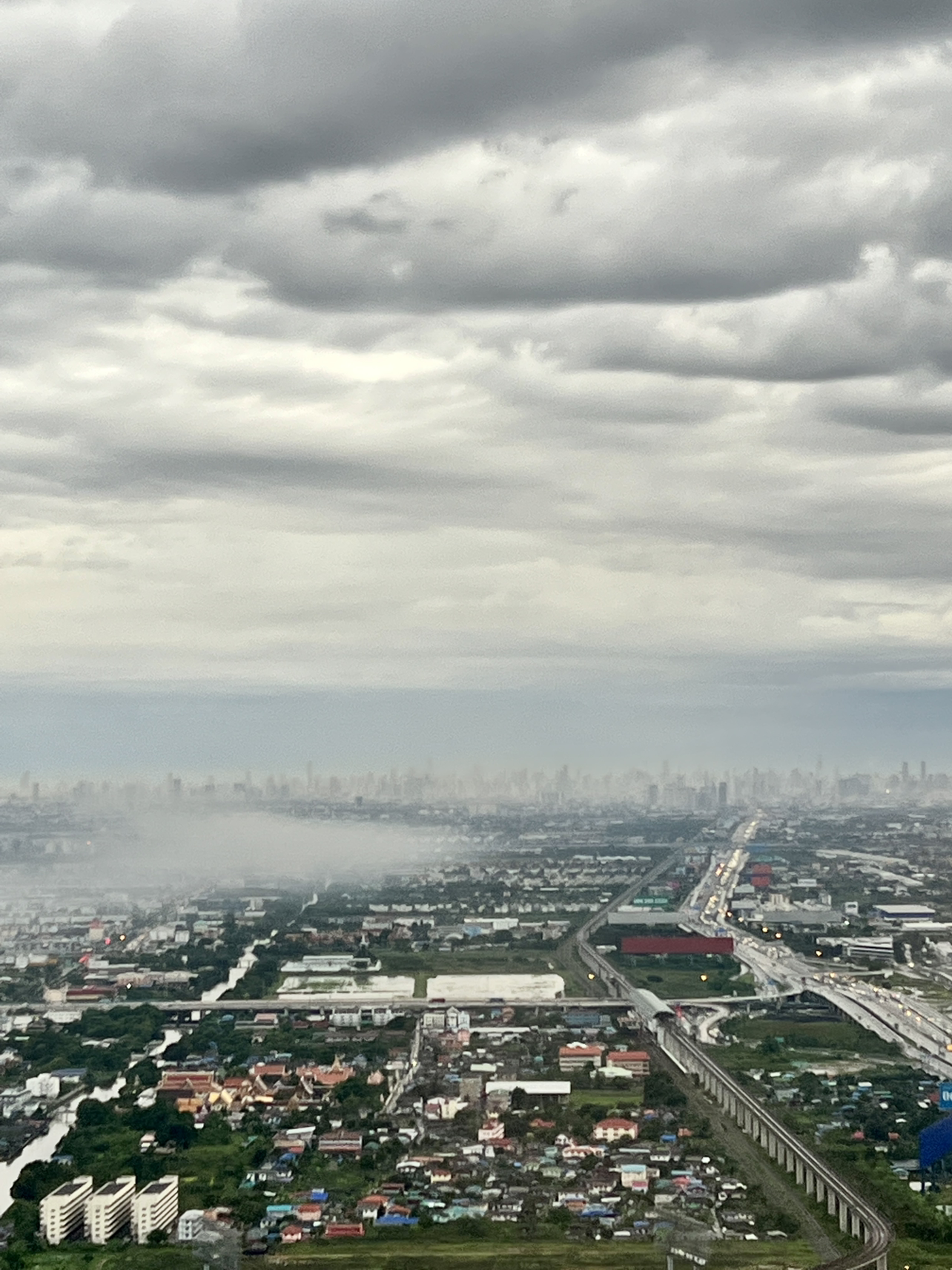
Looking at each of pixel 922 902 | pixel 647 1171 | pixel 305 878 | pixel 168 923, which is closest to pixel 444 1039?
pixel 647 1171

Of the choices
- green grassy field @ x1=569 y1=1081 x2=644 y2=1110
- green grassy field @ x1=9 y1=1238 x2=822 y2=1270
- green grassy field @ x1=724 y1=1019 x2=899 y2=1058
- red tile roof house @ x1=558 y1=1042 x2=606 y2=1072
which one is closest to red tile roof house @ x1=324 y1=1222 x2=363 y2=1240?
green grassy field @ x1=9 y1=1238 x2=822 y2=1270

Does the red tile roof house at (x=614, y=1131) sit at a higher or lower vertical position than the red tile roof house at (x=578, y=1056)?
lower

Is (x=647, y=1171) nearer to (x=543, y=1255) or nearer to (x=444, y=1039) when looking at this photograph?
(x=543, y=1255)

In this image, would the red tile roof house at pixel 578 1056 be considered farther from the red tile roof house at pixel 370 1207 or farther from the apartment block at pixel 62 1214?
the apartment block at pixel 62 1214

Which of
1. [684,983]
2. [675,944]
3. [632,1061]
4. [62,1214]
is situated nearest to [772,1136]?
[632,1061]

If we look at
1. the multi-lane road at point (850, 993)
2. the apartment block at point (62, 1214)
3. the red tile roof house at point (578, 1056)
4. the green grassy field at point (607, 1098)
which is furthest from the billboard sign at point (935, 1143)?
the apartment block at point (62, 1214)
